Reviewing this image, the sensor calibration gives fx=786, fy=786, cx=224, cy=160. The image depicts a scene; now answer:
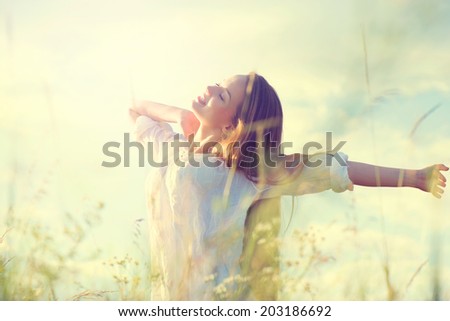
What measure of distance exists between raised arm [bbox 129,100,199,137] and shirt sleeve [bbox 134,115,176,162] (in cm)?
4

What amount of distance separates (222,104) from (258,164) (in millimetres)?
302

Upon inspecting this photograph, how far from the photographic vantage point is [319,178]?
3.40 m

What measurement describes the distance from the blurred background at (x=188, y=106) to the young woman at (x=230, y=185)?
0.47ft

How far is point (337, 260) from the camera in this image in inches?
139

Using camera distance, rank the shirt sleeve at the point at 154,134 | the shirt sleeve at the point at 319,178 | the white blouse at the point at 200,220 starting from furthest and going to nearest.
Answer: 1. the shirt sleeve at the point at 154,134
2. the shirt sleeve at the point at 319,178
3. the white blouse at the point at 200,220

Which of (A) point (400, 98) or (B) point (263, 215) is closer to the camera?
(B) point (263, 215)

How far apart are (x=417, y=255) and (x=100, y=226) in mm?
1441

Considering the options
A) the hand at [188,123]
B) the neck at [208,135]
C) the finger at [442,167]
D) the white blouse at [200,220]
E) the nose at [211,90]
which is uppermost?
the nose at [211,90]

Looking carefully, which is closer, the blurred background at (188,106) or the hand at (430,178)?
the hand at (430,178)

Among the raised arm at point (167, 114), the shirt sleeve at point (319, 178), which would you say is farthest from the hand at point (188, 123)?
the shirt sleeve at point (319, 178)

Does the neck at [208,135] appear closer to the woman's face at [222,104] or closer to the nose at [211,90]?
the woman's face at [222,104]

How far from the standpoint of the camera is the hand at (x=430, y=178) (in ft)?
11.2
